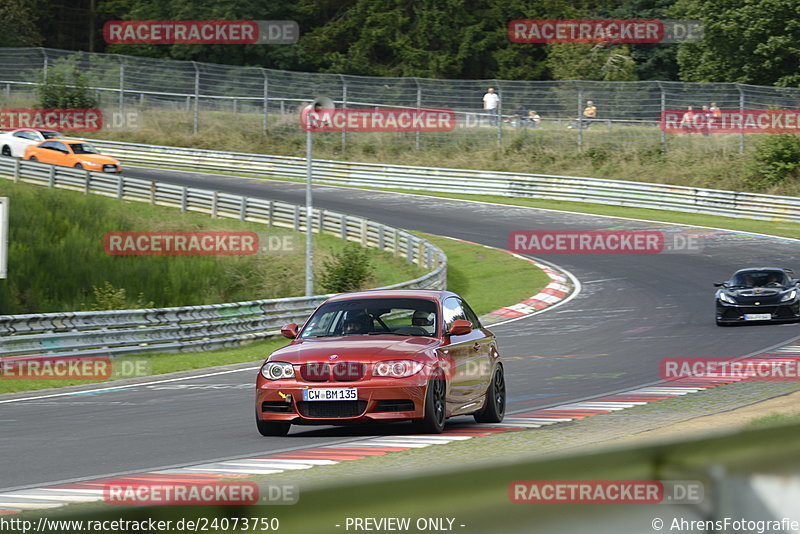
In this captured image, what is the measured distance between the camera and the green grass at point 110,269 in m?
26.2

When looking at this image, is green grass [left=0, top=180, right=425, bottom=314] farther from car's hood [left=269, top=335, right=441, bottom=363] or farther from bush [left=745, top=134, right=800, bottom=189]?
bush [left=745, top=134, right=800, bottom=189]

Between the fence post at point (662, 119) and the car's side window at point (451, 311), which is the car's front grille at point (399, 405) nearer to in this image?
the car's side window at point (451, 311)

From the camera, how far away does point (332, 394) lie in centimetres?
1032

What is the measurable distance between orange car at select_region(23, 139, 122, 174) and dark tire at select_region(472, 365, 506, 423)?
35.3 meters

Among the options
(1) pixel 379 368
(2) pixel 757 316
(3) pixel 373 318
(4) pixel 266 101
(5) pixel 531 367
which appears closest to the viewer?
(1) pixel 379 368

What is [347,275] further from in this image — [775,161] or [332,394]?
[775,161]

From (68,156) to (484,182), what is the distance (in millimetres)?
16375

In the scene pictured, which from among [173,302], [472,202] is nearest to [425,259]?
[173,302]

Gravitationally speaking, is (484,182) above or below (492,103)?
below

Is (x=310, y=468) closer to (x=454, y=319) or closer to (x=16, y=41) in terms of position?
(x=454, y=319)

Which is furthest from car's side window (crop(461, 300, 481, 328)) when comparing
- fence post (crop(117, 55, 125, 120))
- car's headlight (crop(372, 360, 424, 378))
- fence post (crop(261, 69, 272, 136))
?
fence post (crop(117, 55, 125, 120))

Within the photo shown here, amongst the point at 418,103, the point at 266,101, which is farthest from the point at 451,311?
the point at 266,101

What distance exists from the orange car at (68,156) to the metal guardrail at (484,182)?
24.3 ft

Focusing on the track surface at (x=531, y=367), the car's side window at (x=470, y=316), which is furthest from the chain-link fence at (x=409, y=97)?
the car's side window at (x=470, y=316)
